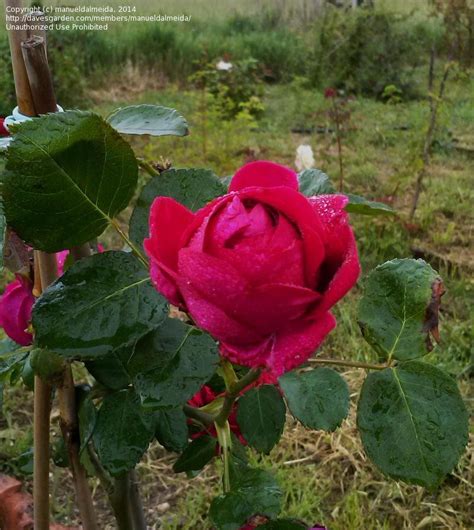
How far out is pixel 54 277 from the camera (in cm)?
61

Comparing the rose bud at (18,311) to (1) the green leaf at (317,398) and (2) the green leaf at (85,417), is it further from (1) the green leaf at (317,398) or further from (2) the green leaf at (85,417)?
(1) the green leaf at (317,398)

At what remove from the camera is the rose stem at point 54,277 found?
515mm

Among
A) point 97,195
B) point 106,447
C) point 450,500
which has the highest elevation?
point 97,195

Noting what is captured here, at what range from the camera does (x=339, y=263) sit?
37 centimetres

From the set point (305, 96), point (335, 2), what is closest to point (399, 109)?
point (305, 96)

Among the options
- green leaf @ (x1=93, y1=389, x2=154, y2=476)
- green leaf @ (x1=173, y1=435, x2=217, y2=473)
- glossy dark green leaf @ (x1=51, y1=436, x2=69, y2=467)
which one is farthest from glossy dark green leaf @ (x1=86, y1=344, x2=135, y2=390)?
glossy dark green leaf @ (x1=51, y1=436, x2=69, y2=467)

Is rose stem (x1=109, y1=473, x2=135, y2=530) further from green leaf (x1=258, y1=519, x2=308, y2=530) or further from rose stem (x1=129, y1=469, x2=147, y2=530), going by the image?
green leaf (x1=258, y1=519, x2=308, y2=530)

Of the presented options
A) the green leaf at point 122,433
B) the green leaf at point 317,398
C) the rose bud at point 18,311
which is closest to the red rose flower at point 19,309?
the rose bud at point 18,311

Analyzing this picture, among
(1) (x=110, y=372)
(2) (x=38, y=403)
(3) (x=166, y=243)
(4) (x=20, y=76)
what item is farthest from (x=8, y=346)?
(3) (x=166, y=243)

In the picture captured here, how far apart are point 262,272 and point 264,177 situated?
0.09 metres

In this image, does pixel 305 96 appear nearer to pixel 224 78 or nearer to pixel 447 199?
pixel 224 78

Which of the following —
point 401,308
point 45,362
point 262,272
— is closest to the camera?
point 262,272

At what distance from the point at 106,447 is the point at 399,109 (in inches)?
204

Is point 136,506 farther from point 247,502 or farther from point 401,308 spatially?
point 401,308
